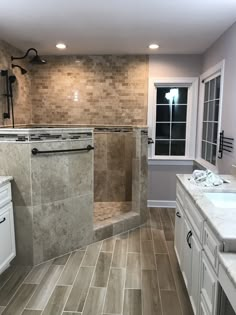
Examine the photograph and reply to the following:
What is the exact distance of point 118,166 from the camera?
171 inches

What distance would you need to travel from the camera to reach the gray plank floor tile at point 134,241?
2994 millimetres

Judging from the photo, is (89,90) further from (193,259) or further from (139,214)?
(193,259)

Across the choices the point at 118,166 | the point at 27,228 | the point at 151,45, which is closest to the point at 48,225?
the point at 27,228

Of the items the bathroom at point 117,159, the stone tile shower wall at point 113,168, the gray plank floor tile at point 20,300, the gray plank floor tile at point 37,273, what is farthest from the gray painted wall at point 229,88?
the gray plank floor tile at point 20,300

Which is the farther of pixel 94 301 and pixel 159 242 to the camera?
pixel 159 242

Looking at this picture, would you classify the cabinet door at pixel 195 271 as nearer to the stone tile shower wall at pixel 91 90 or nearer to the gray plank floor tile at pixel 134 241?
the gray plank floor tile at pixel 134 241

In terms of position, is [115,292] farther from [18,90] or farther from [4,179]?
[18,90]

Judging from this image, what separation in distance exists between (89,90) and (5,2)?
202cm

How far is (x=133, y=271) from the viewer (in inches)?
101

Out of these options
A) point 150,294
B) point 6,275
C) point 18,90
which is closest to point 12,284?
point 6,275

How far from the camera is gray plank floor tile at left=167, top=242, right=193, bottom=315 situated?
6.79 ft

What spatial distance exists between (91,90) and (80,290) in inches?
114

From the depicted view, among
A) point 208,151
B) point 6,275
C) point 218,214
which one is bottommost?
point 6,275

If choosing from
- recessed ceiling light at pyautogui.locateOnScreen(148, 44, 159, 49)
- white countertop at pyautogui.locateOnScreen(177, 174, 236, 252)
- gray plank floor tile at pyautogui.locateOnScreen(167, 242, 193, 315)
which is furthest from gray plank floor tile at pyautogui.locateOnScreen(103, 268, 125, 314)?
recessed ceiling light at pyautogui.locateOnScreen(148, 44, 159, 49)
